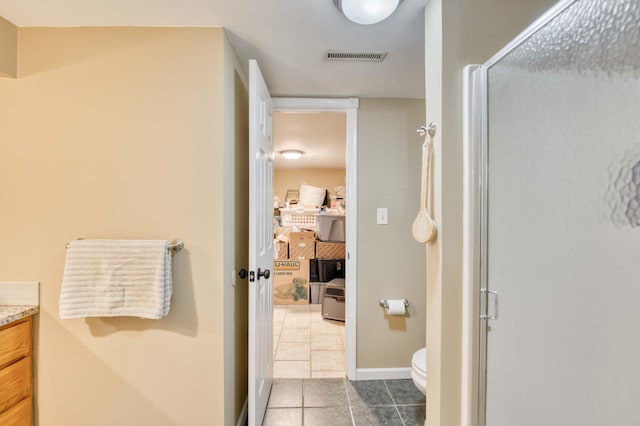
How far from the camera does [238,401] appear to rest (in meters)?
1.63

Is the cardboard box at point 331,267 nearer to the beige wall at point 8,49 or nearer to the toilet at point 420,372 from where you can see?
the toilet at point 420,372

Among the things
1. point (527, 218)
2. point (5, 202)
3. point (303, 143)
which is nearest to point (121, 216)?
point (5, 202)

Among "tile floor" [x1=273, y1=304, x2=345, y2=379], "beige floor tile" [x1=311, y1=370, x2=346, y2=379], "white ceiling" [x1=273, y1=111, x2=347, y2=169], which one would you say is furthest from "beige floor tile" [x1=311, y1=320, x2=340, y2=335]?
"white ceiling" [x1=273, y1=111, x2=347, y2=169]

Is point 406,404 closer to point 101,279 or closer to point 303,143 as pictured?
point 101,279

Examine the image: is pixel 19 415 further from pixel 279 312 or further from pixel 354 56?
pixel 279 312

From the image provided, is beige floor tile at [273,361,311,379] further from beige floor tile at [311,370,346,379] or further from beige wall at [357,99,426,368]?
beige wall at [357,99,426,368]

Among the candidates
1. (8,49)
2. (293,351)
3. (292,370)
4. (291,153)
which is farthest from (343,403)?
(291,153)

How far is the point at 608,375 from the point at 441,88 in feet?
3.31

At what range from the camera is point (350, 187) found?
2201 millimetres

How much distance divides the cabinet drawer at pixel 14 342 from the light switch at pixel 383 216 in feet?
6.81

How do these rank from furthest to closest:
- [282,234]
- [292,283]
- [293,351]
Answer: [282,234]
[292,283]
[293,351]

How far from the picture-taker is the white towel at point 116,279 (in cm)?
122

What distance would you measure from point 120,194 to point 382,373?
214cm

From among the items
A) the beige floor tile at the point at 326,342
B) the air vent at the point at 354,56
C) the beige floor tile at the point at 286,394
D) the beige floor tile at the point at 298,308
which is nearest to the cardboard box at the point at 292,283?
the beige floor tile at the point at 298,308
